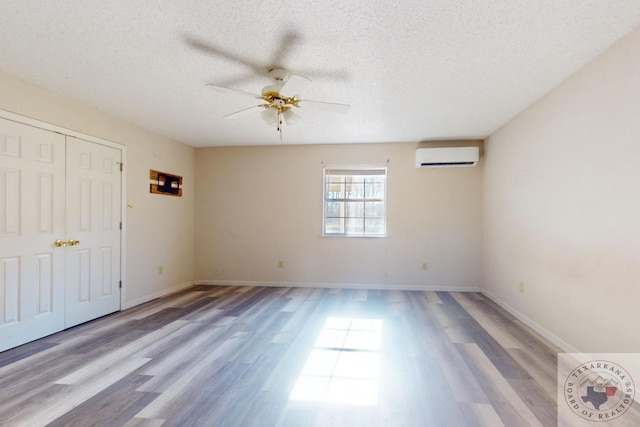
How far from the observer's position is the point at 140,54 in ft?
7.65

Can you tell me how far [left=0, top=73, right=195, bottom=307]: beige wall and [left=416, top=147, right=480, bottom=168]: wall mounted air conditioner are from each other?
391 centimetres

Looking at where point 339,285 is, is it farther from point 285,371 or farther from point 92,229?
point 92,229

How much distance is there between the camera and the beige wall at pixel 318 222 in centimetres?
484

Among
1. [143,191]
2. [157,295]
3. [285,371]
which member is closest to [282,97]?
[285,371]

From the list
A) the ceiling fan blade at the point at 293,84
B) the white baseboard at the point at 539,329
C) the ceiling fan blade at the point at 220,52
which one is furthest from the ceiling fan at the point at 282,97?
the white baseboard at the point at 539,329

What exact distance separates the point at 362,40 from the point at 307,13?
0.46 m

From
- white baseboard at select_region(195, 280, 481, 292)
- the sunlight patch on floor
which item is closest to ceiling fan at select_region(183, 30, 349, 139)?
the sunlight patch on floor

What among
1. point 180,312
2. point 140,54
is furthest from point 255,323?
point 140,54

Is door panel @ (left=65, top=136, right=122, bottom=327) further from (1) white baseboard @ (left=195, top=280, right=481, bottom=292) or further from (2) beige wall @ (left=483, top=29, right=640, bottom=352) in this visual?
(2) beige wall @ (left=483, top=29, right=640, bottom=352)

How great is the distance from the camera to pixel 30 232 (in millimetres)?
2848

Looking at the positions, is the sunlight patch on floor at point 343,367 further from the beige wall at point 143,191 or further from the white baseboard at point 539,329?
the beige wall at point 143,191

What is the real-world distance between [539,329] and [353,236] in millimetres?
2709

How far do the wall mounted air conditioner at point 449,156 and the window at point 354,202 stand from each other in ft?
2.21

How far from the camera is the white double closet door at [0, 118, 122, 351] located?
2689 mm
